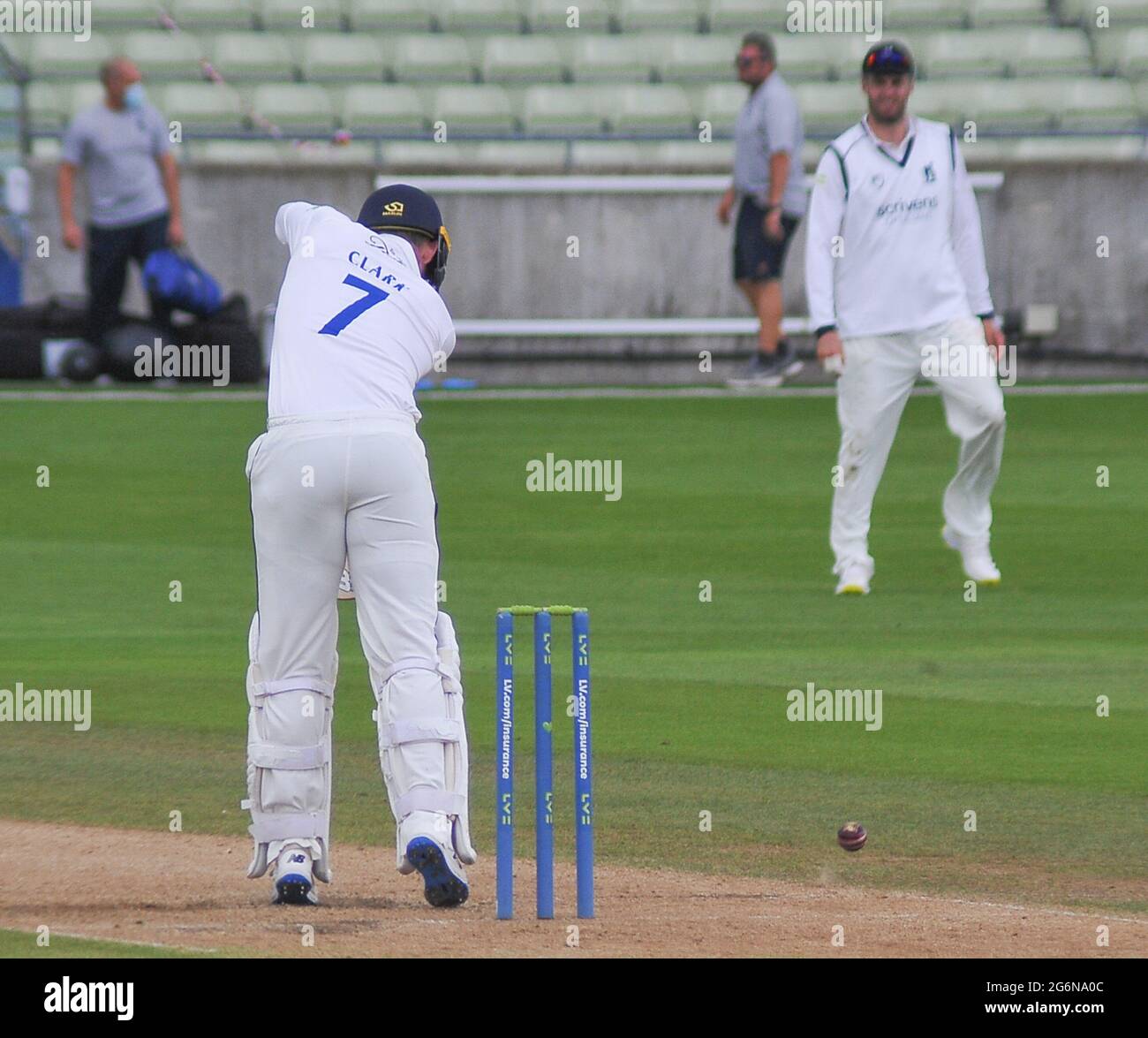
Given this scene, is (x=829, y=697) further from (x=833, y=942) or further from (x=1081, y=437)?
(x=1081, y=437)

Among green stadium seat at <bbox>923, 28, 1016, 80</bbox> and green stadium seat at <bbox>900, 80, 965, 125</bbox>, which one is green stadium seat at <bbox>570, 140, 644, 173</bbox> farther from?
green stadium seat at <bbox>923, 28, 1016, 80</bbox>

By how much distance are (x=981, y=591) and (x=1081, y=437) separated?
606 centimetres

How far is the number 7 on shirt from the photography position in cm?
680

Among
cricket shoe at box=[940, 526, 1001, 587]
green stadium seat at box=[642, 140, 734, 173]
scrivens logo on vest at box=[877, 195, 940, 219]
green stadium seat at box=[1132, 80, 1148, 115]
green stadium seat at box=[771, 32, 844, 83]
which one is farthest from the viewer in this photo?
green stadium seat at box=[771, 32, 844, 83]

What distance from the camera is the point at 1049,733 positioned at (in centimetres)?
934

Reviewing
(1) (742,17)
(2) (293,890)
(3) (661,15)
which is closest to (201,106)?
(3) (661,15)

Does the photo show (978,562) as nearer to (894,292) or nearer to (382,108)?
(894,292)

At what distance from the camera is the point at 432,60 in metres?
26.1

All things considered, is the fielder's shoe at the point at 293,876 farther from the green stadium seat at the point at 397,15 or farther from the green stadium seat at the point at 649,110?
the green stadium seat at the point at 397,15

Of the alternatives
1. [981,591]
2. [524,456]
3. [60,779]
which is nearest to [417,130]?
[524,456]

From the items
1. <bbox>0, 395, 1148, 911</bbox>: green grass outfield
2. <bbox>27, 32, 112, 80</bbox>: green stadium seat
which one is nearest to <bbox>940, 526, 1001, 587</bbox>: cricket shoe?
<bbox>0, 395, 1148, 911</bbox>: green grass outfield

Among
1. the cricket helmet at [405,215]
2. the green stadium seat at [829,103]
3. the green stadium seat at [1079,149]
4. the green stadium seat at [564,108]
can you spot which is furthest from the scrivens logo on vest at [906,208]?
the green stadium seat at [564,108]

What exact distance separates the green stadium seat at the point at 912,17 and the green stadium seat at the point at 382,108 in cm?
520

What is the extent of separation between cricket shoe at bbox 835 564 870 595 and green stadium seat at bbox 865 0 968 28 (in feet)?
49.7
